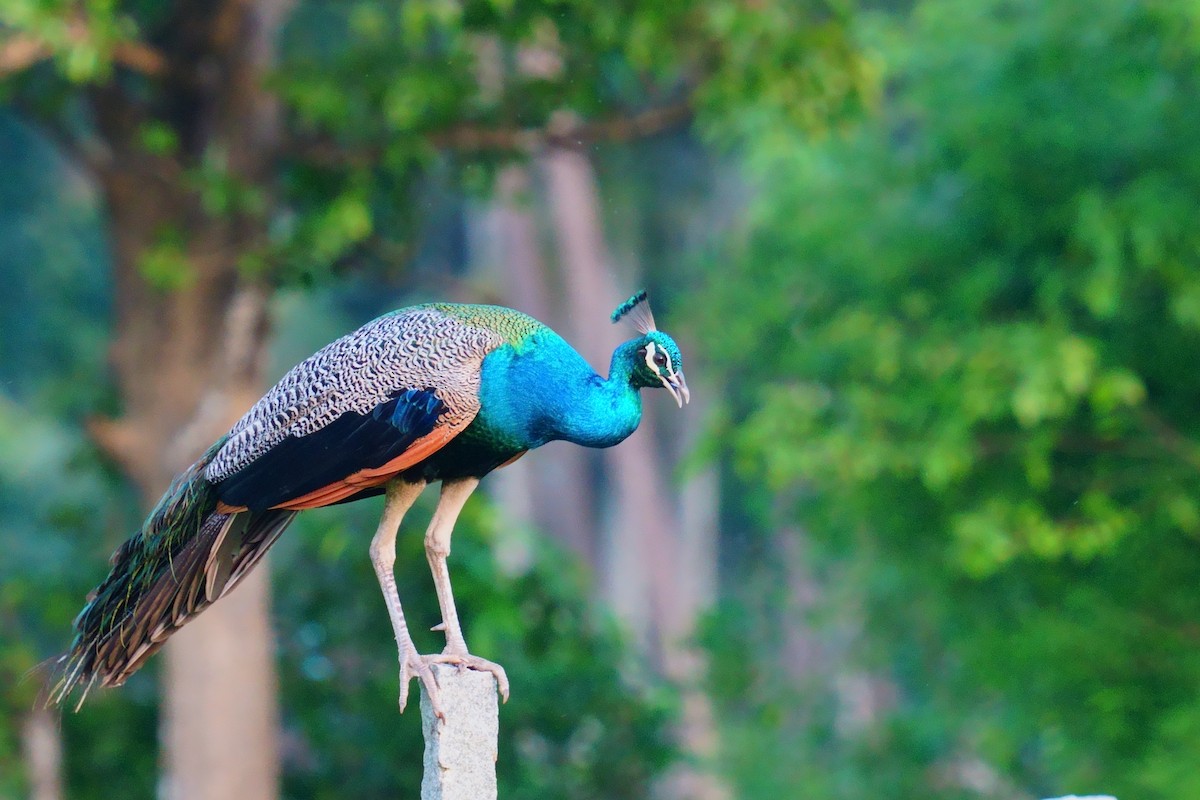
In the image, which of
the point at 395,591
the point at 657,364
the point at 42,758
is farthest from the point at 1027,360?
the point at 42,758

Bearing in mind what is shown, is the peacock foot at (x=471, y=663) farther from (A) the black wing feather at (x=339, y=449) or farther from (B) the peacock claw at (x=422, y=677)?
(A) the black wing feather at (x=339, y=449)

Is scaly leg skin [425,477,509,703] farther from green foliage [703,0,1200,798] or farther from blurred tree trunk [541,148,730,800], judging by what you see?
blurred tree trunk [541,148,730,800]

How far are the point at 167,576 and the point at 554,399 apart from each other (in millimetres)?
1043

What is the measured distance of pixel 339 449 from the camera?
3.67 meters

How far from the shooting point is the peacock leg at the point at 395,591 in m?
3.72

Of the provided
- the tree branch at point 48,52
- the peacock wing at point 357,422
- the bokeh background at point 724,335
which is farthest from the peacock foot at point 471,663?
the tree branch at point 48,52

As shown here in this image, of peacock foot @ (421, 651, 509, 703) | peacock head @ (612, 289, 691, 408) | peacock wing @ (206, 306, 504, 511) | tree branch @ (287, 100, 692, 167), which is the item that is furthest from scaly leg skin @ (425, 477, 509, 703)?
tree branch @ (287, 100, 692, 167)

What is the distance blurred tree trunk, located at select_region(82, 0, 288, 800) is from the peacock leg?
10.1ft

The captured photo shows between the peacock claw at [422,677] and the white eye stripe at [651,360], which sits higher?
the white eye stripe at [651,360]

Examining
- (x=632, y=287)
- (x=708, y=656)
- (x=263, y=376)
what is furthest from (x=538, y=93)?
(x=632, y=287)

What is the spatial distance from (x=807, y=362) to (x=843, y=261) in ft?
2.02

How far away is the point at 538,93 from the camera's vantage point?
7121mm

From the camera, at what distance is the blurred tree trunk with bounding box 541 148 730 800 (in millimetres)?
14695

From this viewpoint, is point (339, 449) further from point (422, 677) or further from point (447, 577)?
point (422, 677)
